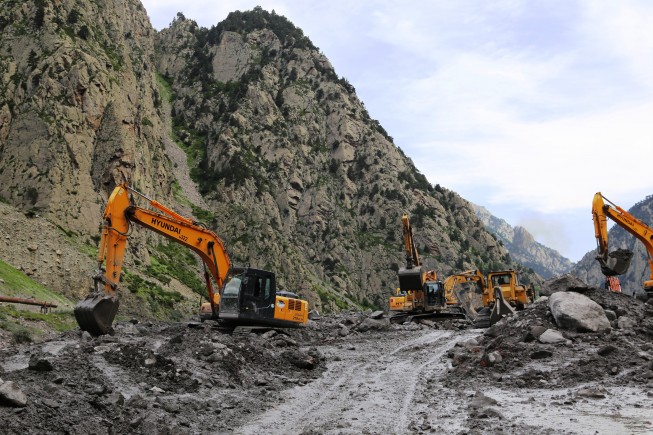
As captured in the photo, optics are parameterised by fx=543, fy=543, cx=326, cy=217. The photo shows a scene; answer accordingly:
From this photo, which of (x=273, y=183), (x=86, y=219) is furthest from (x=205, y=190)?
(x=86, y=219)

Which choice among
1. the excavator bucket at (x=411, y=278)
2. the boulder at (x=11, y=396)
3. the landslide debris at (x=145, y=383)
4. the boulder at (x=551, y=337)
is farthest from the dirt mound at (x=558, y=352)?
the excavator bucket at (x=411, y=278)

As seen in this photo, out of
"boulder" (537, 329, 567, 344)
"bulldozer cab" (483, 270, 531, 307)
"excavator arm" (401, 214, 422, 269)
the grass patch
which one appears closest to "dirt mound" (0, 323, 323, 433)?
"boulder" (537, 329, 567, 344)

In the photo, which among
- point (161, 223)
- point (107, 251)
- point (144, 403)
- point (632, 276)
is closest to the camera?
point (144, 403)

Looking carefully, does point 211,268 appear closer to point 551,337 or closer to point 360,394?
point 360,394

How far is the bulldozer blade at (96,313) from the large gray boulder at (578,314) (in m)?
14.2

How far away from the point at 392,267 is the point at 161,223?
2851 inches

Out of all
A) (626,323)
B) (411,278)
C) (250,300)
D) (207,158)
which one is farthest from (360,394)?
(207,158)

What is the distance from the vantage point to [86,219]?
44.8 metres

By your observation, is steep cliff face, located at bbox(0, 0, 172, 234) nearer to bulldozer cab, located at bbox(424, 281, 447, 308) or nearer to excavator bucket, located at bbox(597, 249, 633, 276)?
bulldozer cab, located at bbox(424, 281, 447, 308)

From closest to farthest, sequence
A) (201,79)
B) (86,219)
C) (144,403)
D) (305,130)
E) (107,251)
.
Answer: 1. (144,403)
2. (107,251)
3. (86,219)
4. (305,130)
5. (201,79)

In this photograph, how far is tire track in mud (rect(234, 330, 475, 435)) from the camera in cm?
981

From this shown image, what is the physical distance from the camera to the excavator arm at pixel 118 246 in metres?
17.1

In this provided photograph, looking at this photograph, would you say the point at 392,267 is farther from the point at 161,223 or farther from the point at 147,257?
the point at 161,223

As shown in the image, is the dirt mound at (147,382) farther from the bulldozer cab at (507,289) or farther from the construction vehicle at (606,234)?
the bulldozer cab at (507,289)
